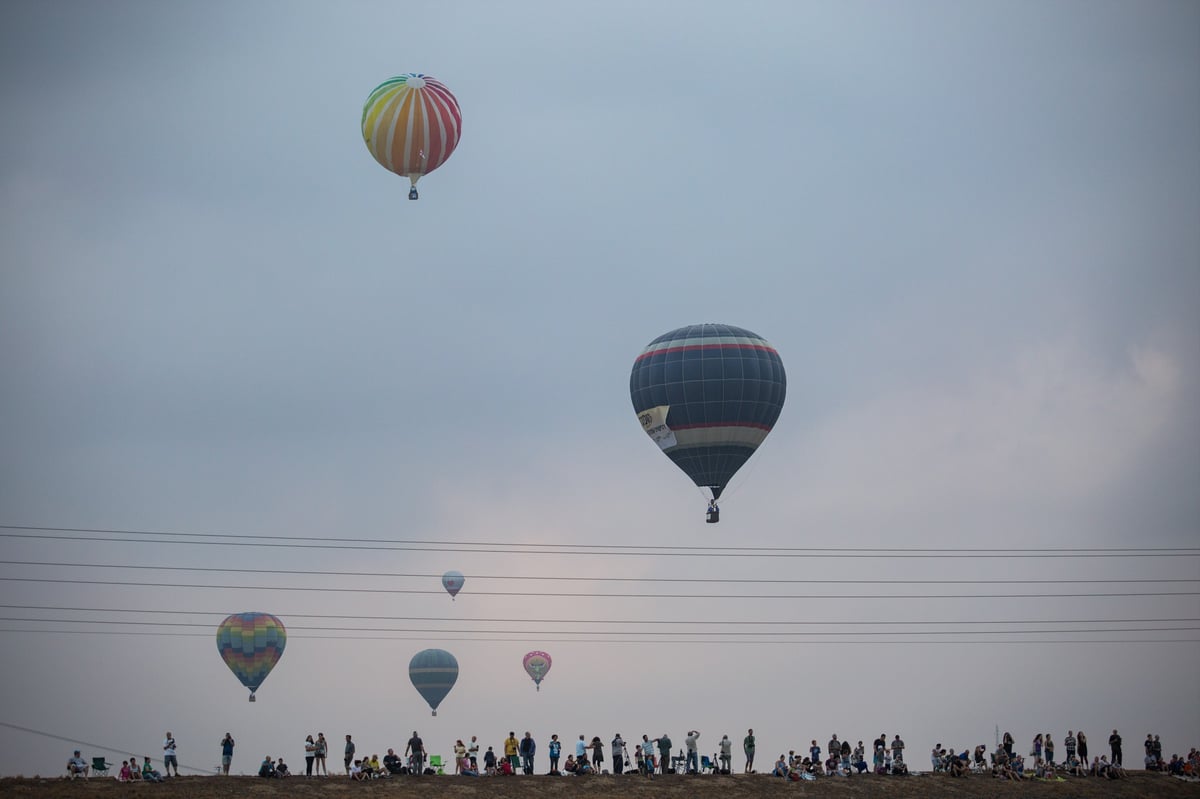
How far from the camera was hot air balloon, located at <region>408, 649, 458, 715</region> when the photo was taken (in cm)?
9862

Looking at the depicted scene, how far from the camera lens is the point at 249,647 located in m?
89.3

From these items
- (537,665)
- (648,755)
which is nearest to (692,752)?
(648,755)

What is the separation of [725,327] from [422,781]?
2765cm

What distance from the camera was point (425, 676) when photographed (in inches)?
3883

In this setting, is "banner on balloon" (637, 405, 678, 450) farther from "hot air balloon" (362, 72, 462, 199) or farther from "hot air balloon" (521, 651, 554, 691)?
"hot air balloon" (521, 651, 554, 691)

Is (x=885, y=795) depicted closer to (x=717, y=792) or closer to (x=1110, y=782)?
(x=717, y=792)

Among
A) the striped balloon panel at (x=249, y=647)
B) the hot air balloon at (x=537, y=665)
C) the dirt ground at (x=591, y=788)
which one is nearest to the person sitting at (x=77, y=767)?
the dirt ground at (x=591, y=788)

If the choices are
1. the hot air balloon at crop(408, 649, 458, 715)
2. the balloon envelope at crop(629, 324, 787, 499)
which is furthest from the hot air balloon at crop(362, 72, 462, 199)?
the hot air balloon at crop(408, 649, 458, 715)

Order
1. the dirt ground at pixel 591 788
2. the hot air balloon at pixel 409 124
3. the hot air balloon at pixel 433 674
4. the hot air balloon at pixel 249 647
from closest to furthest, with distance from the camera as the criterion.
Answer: the dirt ground at pixel 591 788 < the hot air balloon at pixel 409 124 < the hot air balloon at pixel 249 647 < the hot air balloon at pixel 433 674

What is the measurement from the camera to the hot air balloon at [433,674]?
3883 inches

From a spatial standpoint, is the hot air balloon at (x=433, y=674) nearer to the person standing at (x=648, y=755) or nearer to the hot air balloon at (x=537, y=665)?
the hot air balloon at (x=537, y=665)

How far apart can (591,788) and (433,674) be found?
109 feet

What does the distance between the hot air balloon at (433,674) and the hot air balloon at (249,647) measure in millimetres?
11165

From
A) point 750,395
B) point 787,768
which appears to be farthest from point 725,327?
point 787,768
